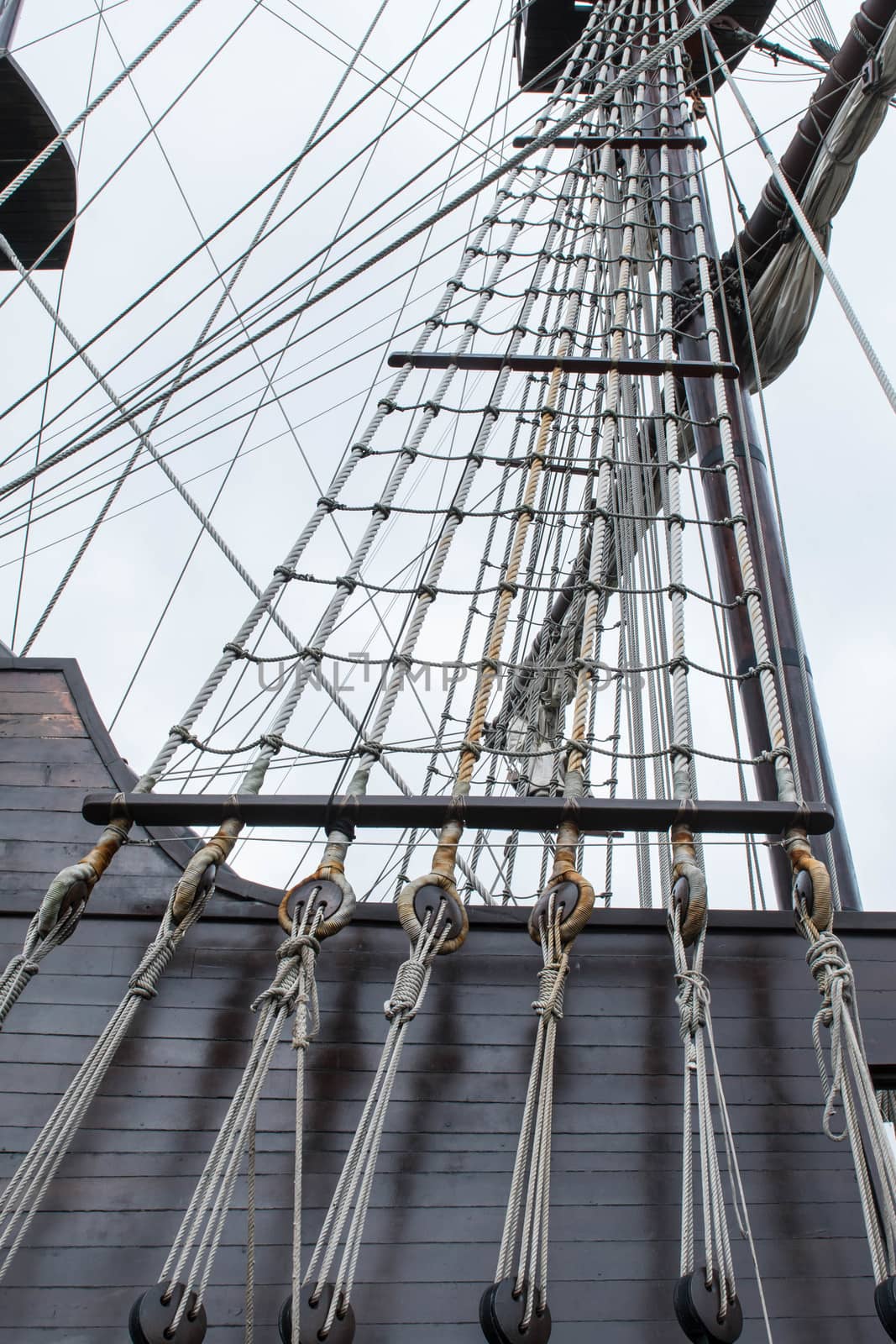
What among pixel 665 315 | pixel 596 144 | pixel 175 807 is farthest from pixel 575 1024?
pixel 596 144

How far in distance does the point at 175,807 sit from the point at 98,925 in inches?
13.3

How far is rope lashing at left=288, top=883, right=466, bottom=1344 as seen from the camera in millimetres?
1694

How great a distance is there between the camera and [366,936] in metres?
2.46

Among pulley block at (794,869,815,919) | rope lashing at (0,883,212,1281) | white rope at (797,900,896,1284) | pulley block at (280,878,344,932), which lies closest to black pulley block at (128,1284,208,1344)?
rope lashing at (0,883,212,1281)

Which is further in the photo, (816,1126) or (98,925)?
(98,925)

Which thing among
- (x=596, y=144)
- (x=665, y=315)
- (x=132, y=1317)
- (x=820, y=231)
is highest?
(x=596, y=144)

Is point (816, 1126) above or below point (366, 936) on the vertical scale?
below

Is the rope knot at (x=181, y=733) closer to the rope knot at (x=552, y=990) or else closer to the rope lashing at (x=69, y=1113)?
the rope lashing at (x=69, y=1113)

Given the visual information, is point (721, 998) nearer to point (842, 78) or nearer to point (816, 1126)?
point (816, 1126)

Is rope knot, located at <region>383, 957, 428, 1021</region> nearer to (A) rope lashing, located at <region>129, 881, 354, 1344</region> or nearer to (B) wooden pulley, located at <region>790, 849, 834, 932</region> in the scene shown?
(A) rope lashing, located at <region>129, 881, 354, 1344</region>

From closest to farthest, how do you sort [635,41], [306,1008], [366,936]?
[306,1008], [366,936], [635,41]

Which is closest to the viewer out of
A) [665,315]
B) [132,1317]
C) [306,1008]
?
[132,1317]

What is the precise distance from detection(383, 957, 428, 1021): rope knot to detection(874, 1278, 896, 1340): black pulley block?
844 millimetres

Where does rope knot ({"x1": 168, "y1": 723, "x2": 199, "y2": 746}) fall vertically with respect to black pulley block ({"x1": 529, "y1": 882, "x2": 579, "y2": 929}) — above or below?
above
